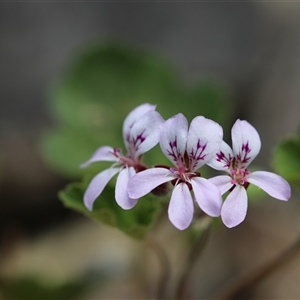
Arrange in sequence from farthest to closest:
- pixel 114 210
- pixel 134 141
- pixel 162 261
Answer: pixel 162 261 < pixel 114 210 < pixel 134 141

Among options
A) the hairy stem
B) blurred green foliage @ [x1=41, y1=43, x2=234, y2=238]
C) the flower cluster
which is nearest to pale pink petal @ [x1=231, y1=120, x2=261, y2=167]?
the flower cluster

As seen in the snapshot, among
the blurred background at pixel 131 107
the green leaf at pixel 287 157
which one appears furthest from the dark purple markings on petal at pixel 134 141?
the blurred background at pixel 131 107

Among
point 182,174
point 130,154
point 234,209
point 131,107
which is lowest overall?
point 234,209

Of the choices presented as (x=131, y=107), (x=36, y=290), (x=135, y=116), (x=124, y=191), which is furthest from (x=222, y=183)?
(x=131, y=107)

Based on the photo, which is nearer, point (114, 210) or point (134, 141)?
point (134, 141)

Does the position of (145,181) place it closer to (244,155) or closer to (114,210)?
(244,155)

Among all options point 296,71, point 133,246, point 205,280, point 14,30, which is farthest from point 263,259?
point 14,30

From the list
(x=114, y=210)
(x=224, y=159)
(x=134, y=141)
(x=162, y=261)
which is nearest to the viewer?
(x=224, y=159)
